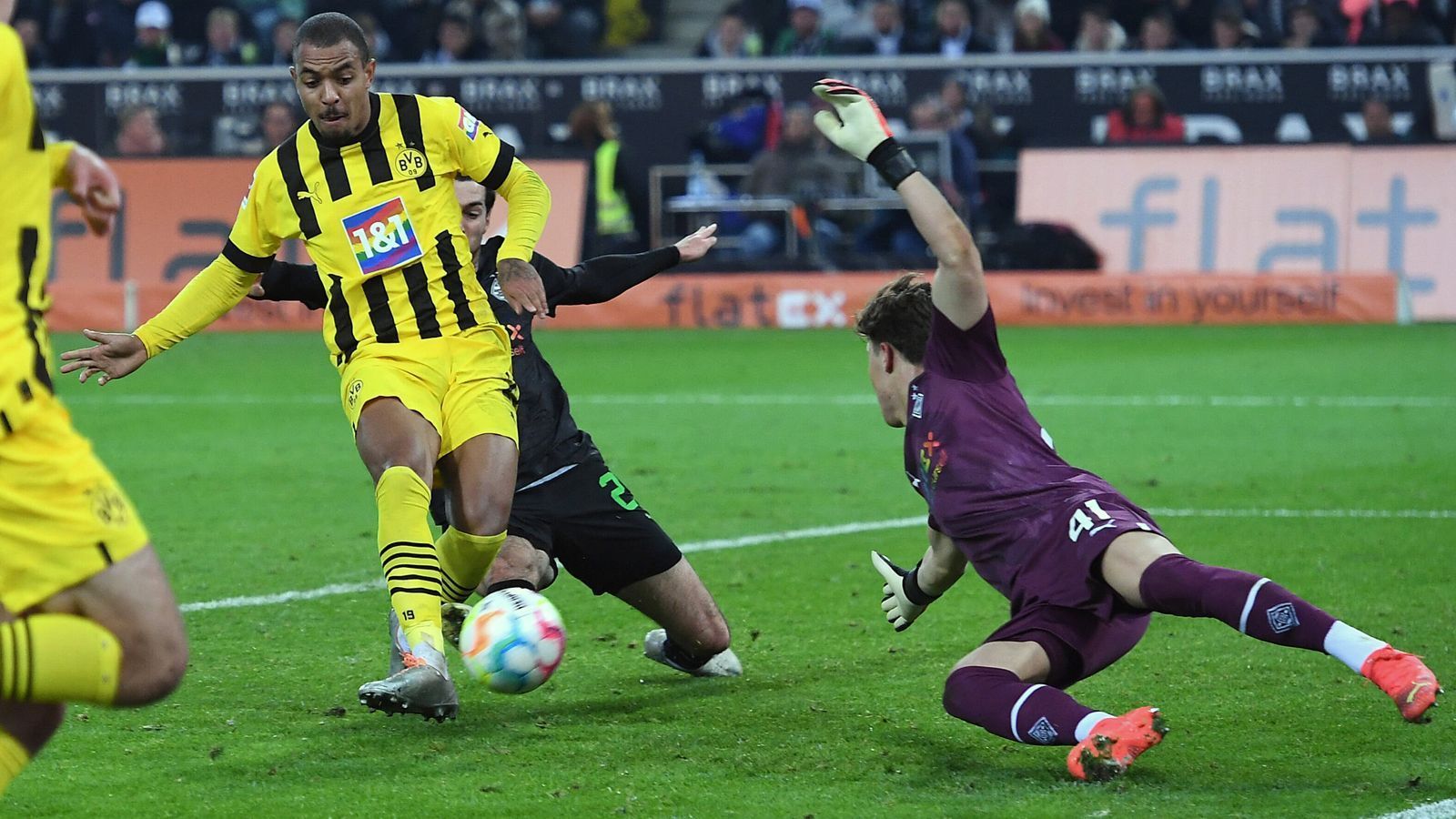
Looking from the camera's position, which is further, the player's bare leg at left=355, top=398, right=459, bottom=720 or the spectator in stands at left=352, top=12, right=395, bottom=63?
the spectator in stands at left=352, top=12, right=395, bottom=63

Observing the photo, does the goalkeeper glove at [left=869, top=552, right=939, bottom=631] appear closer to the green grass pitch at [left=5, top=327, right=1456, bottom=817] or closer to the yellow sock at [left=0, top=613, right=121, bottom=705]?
the green grass pitch at [left=5, top=327, right=1456, bottom=817]

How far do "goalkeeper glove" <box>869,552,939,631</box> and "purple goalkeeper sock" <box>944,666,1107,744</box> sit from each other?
634 millimetres

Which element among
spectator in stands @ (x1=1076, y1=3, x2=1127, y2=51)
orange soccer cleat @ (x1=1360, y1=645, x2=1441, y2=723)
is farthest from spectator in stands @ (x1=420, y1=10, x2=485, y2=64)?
orange soccer cleat @ (x1=1360, y1=645, x2=1441, y2=723)

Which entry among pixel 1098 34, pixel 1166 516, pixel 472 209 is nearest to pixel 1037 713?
pixel 472 209

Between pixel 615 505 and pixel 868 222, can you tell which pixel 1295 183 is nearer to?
pixel 868 222

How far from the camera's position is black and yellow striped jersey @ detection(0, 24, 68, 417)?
3.55 m

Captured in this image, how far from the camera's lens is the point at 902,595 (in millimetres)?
5371

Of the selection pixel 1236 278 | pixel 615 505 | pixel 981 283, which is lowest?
pixel 1236 278

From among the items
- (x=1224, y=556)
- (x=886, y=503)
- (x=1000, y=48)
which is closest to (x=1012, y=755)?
(x=1224, y=556)

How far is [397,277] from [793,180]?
13501 mm

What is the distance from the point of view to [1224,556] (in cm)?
756

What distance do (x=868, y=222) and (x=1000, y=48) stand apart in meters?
4.03

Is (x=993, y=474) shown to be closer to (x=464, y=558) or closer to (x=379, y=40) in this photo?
(x=464, y=558)

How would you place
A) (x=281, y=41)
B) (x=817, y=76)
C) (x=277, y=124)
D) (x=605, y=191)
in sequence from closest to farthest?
(x=605, y=191), (x=277, y=124), (x=817, y=76), (x=281, y=41)
